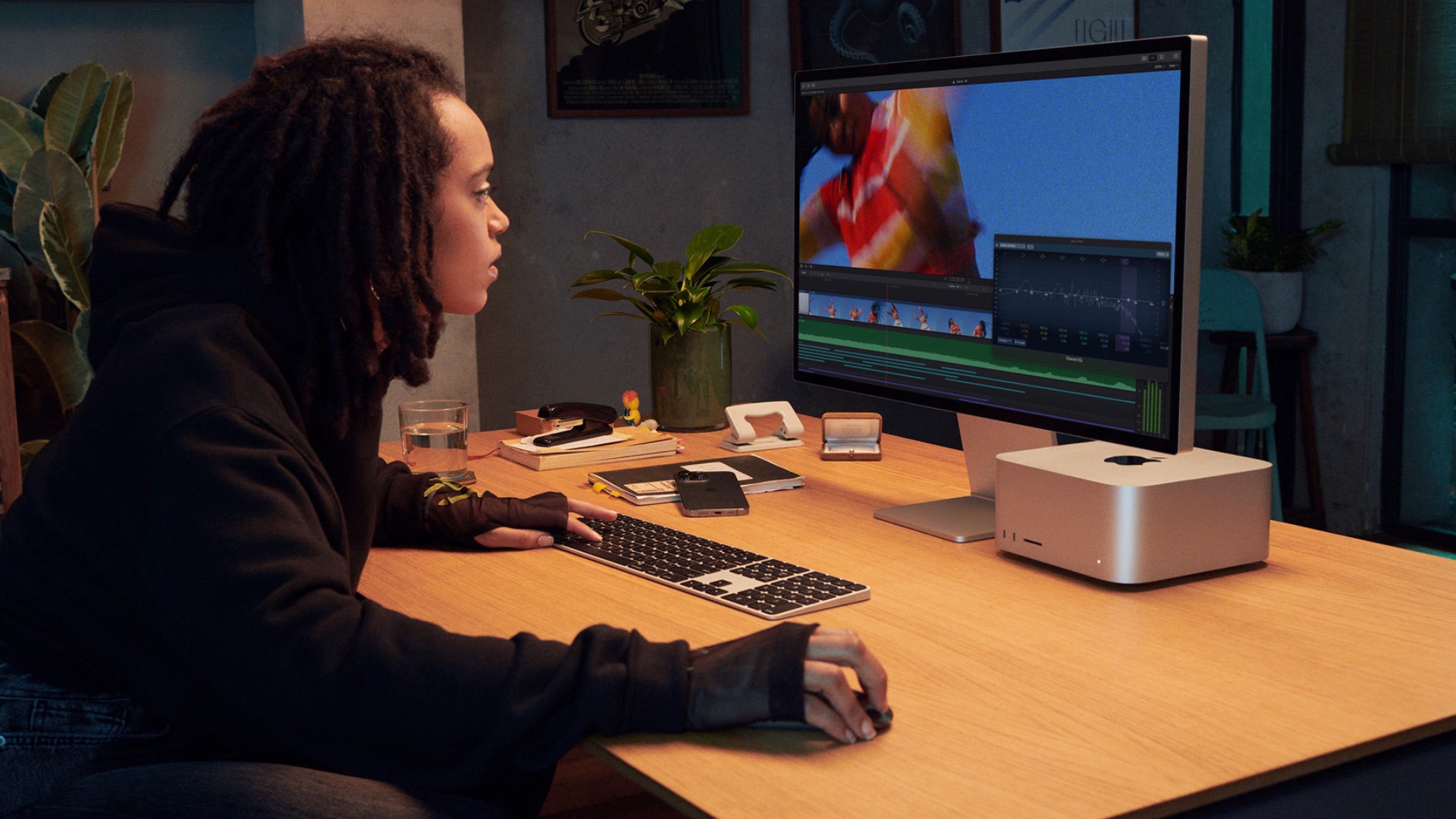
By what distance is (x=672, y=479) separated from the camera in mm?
1812

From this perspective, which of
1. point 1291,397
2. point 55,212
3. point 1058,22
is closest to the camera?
point 55,212

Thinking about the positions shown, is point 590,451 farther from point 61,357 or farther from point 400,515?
point 61,357

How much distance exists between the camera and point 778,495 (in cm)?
176

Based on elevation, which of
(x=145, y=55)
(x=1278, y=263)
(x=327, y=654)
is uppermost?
(x=145, y=55)

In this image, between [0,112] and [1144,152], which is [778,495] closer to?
[1144,152]

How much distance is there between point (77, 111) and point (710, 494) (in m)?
2.31

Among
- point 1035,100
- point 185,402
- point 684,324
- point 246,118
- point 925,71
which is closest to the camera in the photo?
point 185,402

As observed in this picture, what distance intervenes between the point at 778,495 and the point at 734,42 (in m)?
2.50

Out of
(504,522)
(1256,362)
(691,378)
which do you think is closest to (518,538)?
(504,522)

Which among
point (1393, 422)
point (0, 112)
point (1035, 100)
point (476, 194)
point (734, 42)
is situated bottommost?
point (1393, 422)

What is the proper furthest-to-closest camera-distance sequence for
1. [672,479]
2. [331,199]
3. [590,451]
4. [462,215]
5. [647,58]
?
1. [647,58]
2. [590,451]
3. [672,479]
4. [462,215]
5. [331,199]

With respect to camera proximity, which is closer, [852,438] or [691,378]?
[852,438]

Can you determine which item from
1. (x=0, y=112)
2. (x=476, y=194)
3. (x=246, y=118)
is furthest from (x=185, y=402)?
(x=0, y=112)

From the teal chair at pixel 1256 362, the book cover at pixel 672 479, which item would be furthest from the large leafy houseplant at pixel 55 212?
the teal chair at pixel 1256 362
